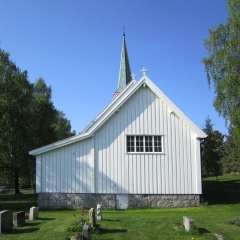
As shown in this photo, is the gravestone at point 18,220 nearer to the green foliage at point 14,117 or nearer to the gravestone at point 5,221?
the gravestone at point 5,221

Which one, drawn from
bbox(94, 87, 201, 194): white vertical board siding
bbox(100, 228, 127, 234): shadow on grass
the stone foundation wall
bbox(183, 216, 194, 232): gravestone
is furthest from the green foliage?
bbox(183, 216, 194, 232): gravestone

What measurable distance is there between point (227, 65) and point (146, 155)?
8328 millimetres

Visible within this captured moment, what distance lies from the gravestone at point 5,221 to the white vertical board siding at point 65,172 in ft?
25.4

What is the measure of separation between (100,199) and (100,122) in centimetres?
444

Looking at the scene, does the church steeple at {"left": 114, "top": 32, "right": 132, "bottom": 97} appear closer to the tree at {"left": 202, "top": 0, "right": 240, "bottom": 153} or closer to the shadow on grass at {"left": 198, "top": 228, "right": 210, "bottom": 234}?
the tree at {"left": 202, "top": 0, "right": 240, "bottom": 153}

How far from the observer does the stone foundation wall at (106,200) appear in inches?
779

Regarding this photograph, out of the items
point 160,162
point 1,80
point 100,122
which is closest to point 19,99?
point 1,80

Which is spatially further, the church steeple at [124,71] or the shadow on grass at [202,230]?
the church steeple at [124,71]

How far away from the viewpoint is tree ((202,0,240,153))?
22016 mm

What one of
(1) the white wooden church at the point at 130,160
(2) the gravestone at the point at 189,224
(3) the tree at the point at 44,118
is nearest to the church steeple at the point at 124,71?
(3) the tree at the point at 44,118

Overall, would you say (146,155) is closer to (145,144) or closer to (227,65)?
(145,144)

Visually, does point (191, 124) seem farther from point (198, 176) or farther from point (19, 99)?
point (19, 99)

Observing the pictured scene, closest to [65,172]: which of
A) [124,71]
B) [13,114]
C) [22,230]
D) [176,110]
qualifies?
[176,110]

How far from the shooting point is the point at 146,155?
66.8 feet
